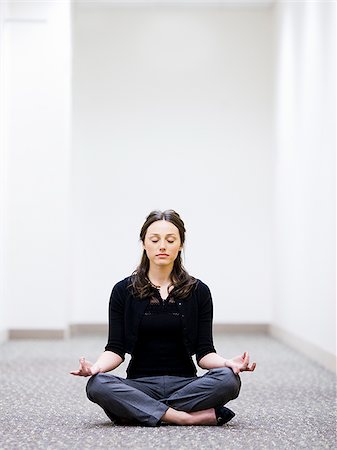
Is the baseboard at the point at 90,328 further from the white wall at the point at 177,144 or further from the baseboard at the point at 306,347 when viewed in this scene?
the baseboard at the point at 306,347

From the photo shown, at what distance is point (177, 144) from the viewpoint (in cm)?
1038

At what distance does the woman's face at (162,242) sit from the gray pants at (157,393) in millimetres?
499

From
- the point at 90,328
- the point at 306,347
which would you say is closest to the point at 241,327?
the point at 90,328

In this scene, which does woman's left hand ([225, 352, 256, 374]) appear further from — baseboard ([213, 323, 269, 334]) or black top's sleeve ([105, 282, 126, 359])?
baseboard ([213, 323, 269, 334])

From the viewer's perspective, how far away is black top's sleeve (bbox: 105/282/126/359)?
13.3ft

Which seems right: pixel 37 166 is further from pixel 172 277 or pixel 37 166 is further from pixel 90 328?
pixel 172 277

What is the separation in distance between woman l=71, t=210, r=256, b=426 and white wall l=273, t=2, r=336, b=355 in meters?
2.70

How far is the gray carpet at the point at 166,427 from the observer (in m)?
3.67

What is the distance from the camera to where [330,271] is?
678 centimetres

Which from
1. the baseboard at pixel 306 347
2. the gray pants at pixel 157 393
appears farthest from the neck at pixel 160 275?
the baseboard at pixel 306 347

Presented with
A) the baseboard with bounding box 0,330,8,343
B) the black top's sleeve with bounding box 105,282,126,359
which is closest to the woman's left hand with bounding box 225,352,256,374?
the black top's sleeve with bounding box 105,282,126,359

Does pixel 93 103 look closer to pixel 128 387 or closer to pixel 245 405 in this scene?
pixel 245 405

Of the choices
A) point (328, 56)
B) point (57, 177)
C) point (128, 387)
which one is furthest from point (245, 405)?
point (57, 177)

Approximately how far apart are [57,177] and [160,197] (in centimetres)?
155
